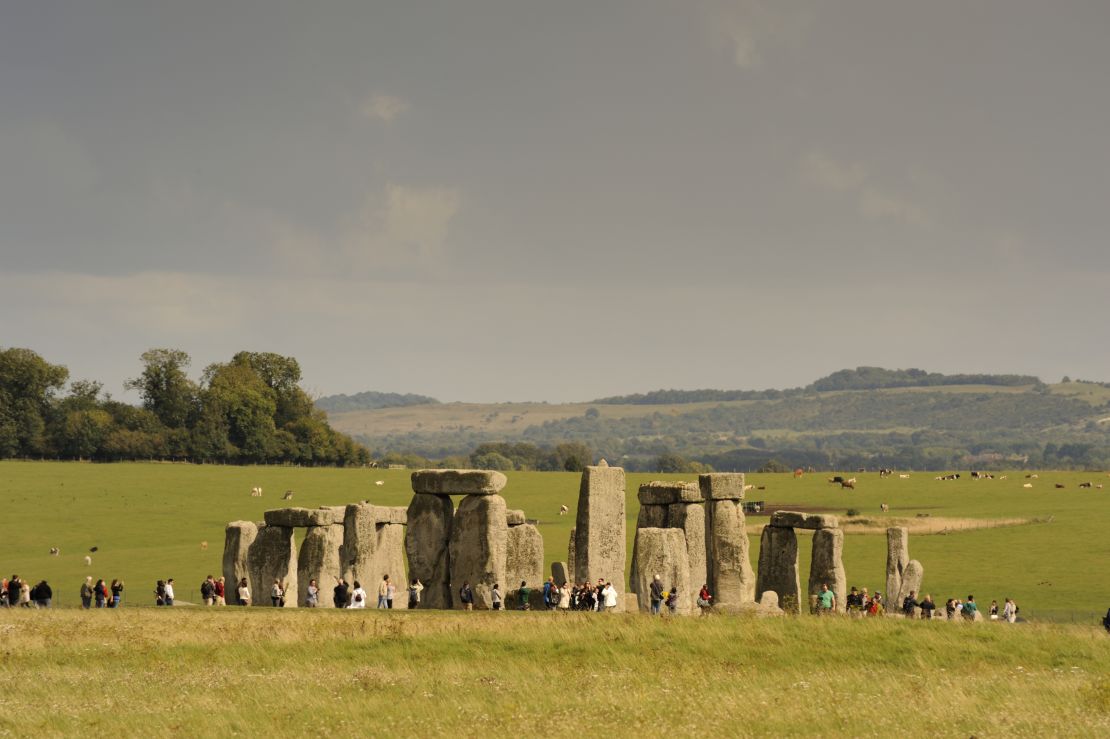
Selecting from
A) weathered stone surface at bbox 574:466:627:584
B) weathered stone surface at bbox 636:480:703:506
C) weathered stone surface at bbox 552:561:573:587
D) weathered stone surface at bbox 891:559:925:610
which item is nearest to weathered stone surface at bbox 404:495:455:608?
weathered stone surface at bbox 574:466:627:584

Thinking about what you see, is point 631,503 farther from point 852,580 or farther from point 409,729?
point 409,729

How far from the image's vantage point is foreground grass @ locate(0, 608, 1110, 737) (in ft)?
78.8

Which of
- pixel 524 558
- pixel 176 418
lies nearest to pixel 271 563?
pixel 524 558

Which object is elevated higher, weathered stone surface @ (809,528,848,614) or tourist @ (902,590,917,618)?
weathered stone surface @ (809,528,848,614)

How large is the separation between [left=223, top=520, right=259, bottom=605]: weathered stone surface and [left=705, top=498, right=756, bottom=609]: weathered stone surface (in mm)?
13736

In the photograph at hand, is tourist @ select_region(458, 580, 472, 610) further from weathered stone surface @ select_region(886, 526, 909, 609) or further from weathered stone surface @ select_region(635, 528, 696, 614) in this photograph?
weathered stone surface @ select_region(886, 526, 909, 609)

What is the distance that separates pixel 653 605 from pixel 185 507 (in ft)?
175

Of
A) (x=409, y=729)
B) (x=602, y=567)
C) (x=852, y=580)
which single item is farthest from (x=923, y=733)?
(x=852, y=580)

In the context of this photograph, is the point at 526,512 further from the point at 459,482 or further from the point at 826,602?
the point at 459,482

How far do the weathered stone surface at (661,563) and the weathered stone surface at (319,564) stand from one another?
9306mm

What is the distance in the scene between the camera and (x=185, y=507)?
85.1m

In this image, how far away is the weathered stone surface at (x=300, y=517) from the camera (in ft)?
136

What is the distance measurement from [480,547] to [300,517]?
5.88 metres

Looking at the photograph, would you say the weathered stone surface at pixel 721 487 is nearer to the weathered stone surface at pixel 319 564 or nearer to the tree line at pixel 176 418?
the weathered stone surface at pixel 319 564
